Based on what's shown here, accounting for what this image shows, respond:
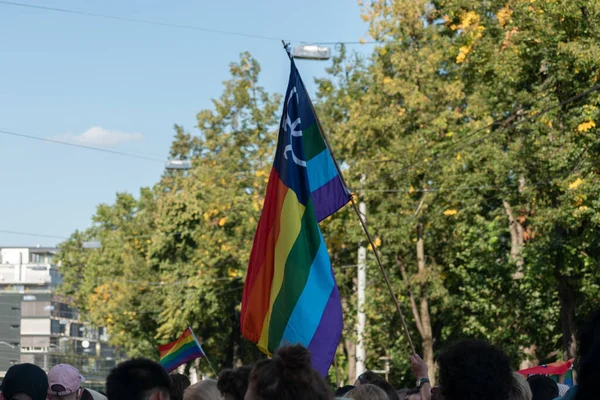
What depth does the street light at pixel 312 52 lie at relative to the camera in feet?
89.5

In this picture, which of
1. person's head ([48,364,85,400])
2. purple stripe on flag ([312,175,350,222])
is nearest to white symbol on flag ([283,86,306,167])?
purple stripe on flag ([312,175,350,222])

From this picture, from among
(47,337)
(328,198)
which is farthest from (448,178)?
(47,337)

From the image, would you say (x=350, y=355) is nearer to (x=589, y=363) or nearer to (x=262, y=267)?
(x=262, y=267)

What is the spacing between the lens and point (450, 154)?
27844mm

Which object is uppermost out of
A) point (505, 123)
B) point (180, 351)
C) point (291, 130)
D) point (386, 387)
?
point (505, 123)

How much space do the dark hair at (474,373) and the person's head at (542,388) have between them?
3.90 metres

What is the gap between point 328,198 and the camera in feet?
29.3

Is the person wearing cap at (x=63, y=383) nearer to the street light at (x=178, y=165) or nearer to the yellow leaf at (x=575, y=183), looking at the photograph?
the yellow leaf at (x=575, y=183)

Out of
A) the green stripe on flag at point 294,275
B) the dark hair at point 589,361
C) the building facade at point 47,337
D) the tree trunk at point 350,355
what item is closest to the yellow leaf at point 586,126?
the green stripe on flag at point 294,275

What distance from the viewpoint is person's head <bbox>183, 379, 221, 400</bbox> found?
580 centimetres

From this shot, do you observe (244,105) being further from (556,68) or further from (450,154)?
(556,68)

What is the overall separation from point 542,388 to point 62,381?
3.61m

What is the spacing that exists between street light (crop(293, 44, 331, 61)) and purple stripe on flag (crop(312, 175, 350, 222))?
1860 cm

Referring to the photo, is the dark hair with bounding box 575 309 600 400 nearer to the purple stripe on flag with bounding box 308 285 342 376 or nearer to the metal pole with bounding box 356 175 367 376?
the purple stripe on flag with bounding box 308 285 342 376
